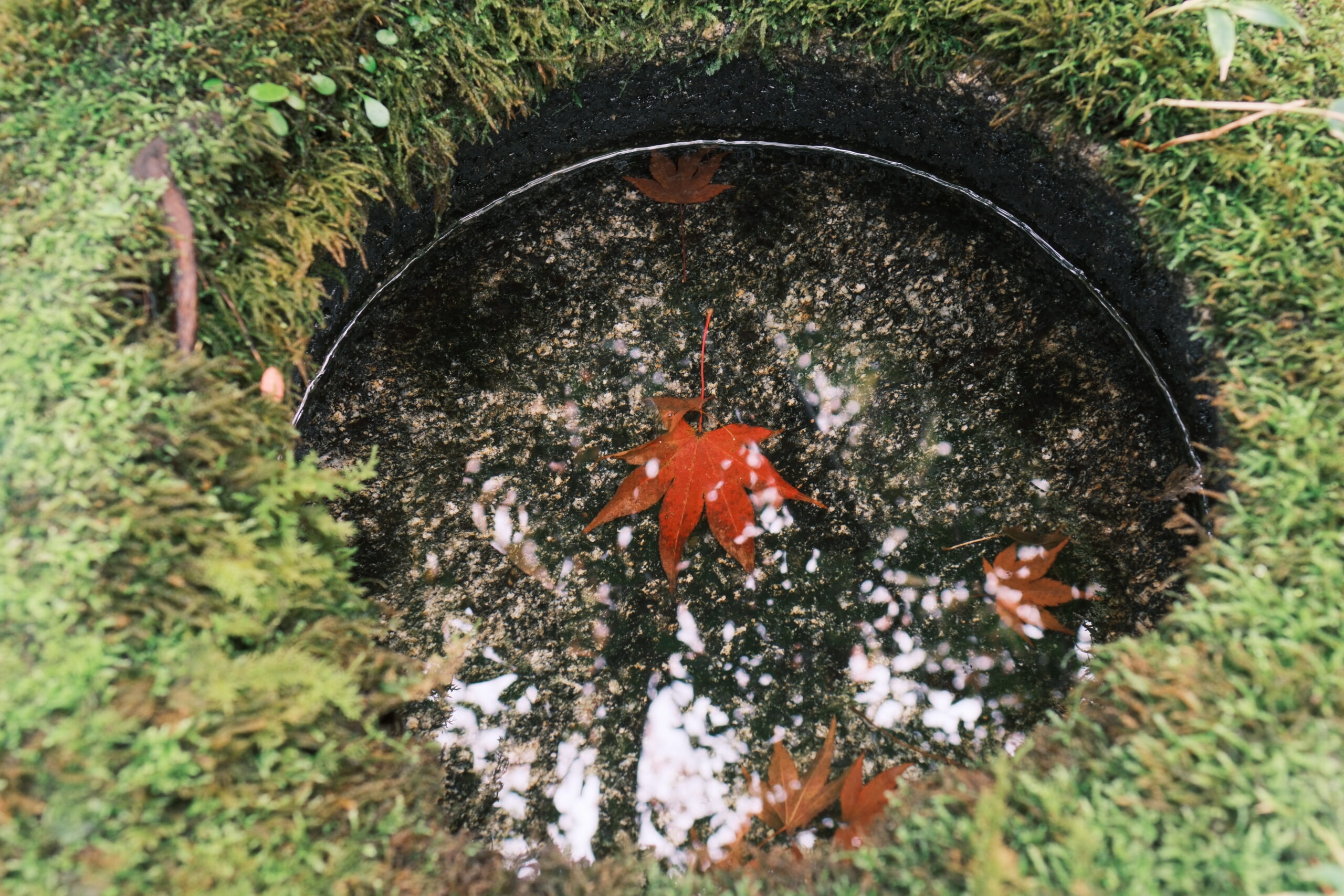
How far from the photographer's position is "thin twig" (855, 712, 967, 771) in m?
1.68

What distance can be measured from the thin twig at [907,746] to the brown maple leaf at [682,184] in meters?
1.27

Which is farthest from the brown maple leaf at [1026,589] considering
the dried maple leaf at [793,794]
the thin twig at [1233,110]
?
the thin twig at [1233,110]

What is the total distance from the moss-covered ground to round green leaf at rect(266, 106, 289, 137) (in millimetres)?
22

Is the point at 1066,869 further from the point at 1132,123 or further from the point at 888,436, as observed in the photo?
the point at 1132,123

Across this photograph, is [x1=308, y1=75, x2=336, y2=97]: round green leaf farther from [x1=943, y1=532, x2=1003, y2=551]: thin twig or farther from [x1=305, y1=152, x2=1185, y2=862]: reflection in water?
[x1=943, y1=532, x2=1003, y2=551]: thin twig

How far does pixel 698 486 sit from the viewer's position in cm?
181

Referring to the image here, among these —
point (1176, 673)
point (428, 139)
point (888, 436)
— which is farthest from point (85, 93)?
point (1176, 673)

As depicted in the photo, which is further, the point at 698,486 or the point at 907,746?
the point at 698,486

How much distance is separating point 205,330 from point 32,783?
801 millimetres

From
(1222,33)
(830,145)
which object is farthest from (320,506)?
(1222,33)

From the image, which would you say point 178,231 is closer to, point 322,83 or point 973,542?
point 322,83

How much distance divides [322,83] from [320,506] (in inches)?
34.1

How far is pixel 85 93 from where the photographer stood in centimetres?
136

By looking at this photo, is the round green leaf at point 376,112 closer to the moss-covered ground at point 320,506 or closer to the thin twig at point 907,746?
the moss-covered ground at point 320,506
